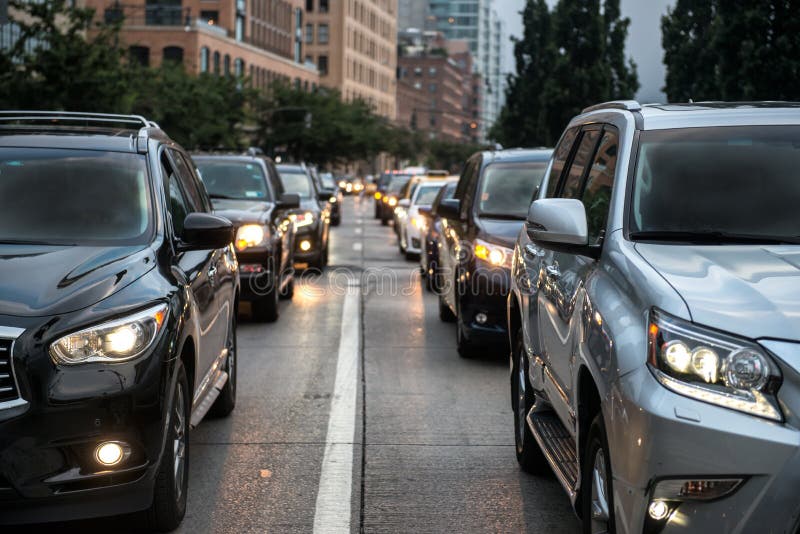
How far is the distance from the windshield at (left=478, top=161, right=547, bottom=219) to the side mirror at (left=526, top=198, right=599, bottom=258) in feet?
22.7

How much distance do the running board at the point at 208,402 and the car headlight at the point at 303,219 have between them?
1142 centimetres

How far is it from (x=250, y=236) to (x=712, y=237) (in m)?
9.79

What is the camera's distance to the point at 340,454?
7.41 metres

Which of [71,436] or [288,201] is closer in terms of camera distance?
[71,436]

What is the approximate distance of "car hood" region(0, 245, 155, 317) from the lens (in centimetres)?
520

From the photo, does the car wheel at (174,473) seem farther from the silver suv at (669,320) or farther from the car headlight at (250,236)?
the car headlight at (250,236)

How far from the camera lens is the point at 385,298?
17281mm

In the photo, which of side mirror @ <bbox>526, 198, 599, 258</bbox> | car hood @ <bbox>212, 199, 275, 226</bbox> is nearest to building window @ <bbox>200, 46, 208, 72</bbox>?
car hood @ <bbox>212, 199, 275, 226</bbox>

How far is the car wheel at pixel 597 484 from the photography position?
4.41m

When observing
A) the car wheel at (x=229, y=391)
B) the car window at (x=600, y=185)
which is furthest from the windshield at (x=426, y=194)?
the car window at (x=600, y=185)

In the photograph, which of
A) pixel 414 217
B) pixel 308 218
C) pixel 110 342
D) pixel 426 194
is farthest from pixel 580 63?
pixel 110 342

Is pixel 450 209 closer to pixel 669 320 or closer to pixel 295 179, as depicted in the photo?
pixel 669 320

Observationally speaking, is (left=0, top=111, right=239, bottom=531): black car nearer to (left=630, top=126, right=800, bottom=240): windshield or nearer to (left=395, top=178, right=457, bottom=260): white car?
(left=630, top=126, right=800, bottom=240): windshield

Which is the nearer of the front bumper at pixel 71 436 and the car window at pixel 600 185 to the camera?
the front bumper at pixel 71 436
